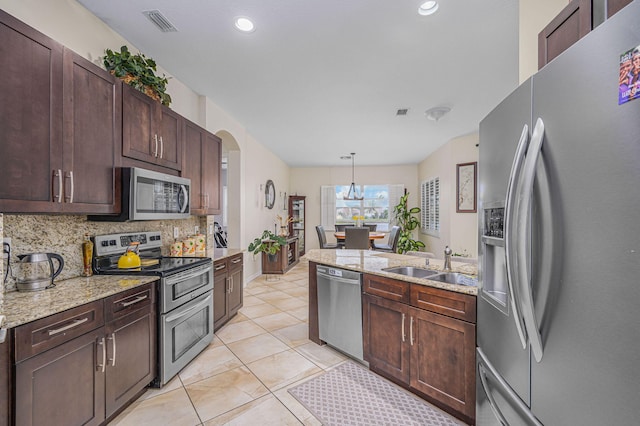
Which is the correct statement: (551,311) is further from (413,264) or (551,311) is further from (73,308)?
(73,308)

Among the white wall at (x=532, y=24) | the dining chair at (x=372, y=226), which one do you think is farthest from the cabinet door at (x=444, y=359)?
the dining chair at (x=372, y=226)

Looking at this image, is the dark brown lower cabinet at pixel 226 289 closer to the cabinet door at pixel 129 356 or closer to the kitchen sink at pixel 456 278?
the cabinet door at pixel 129 356

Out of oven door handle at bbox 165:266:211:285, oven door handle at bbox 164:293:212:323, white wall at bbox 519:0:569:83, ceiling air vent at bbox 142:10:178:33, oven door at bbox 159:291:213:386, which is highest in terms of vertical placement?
ceiling air vent at bbox 142:10:178:33

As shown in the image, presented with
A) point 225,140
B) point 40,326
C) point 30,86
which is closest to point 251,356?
point 40,326

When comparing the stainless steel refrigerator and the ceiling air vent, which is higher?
the ceiling air vent

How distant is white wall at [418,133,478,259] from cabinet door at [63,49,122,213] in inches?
210

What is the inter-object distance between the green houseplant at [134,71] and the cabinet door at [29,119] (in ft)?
1.77

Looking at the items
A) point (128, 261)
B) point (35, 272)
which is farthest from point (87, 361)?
point (128, 261)

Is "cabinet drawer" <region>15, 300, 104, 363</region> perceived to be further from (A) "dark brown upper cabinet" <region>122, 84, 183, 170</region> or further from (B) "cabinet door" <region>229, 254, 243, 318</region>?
(B) "cabinet door" <region>229, 254, 243, 318</region>

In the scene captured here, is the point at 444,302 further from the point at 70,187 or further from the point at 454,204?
the point at 454,204

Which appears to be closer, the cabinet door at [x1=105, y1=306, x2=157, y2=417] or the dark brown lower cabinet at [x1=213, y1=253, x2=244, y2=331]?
the cabinet door at [x1=105, y1=306, x2=157, y2=417]

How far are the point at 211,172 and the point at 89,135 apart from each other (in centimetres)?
155

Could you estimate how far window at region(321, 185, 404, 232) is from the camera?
324 inches

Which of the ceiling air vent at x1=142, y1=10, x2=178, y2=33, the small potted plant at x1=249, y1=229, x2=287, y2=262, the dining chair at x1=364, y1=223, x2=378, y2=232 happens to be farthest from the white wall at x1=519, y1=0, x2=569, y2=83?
the dining chair at x1=364, y1=223, x2=378, y2=232
